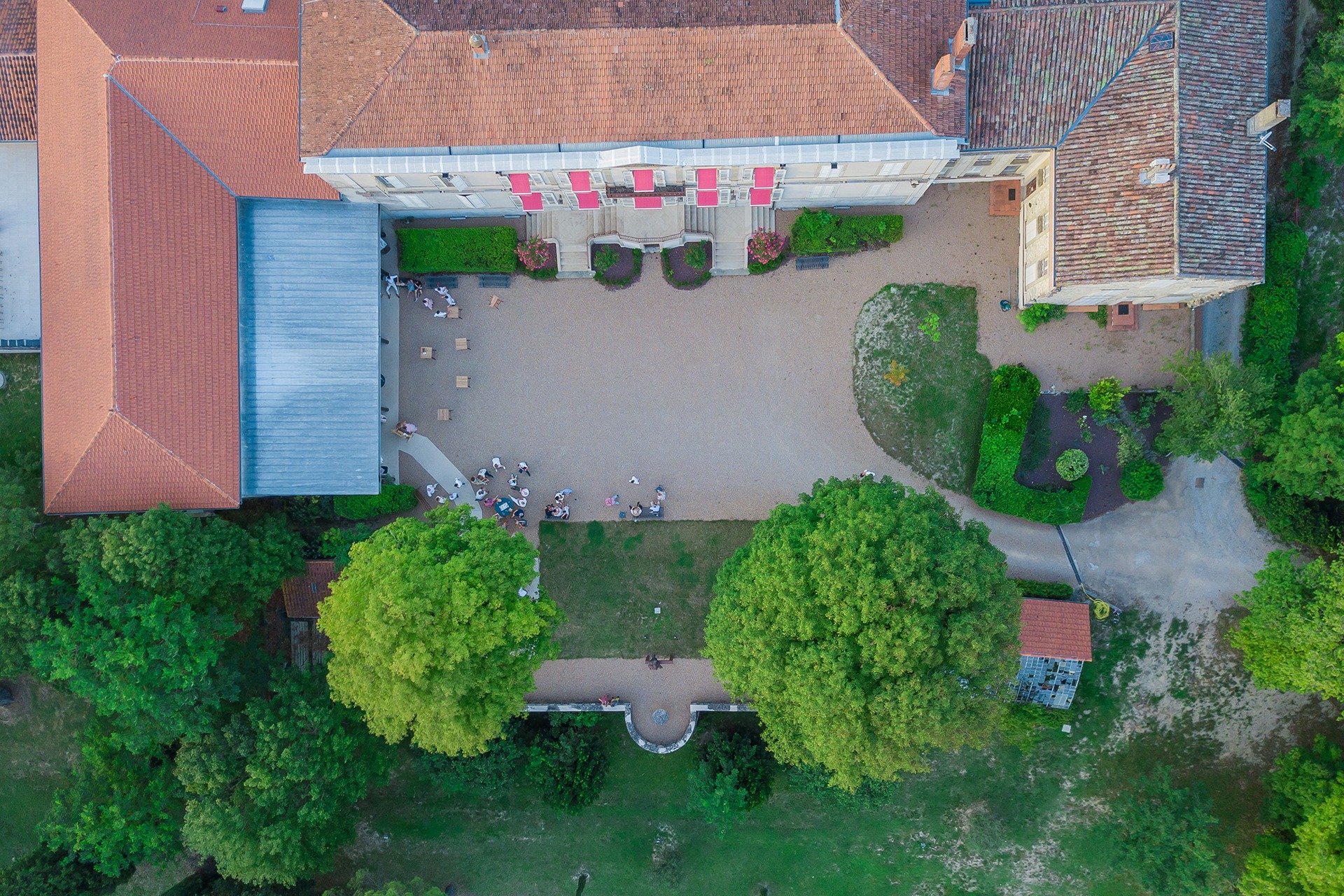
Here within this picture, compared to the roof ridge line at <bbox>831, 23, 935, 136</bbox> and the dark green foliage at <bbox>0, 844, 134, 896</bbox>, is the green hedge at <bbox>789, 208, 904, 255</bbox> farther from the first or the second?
the dark green foliage at <bbox>0, 844, 134, 896</bbox>

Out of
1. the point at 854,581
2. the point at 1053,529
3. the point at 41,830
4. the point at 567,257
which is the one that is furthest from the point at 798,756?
the point at 41,830

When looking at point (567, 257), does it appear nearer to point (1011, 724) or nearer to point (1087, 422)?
point (1087, 422)

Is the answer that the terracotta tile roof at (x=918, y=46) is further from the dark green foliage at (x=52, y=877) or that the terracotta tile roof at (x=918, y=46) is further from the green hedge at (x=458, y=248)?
the dark green foliage at (x=52, y=877)

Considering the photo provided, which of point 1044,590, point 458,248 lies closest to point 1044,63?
point 1044,590

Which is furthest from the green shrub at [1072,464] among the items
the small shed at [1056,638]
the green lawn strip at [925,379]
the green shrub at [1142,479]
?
the small shed at [1056,638]

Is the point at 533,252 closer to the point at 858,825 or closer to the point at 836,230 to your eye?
the point at 836,230
